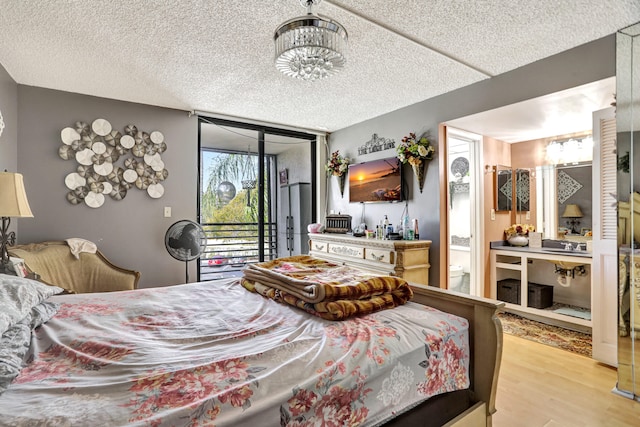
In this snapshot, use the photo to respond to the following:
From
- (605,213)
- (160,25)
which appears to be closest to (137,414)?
(160,25)

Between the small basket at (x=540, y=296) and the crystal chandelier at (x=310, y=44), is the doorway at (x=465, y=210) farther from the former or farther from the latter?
the crystal chandelier at (x=310, y=44)

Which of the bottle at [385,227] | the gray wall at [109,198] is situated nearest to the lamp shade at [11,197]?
the gray wall at [109,198]

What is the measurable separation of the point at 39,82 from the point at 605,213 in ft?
16.4

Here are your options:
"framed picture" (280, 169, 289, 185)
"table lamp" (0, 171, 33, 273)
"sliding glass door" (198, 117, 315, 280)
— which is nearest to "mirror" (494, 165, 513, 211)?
"sliding glass door" (198, 117, 315, 280)

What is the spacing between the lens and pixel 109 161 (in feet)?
11.0

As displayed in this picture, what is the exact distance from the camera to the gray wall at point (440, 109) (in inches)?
91.9

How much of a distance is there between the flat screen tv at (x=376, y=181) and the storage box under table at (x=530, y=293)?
159 cm

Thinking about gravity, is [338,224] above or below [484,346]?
above

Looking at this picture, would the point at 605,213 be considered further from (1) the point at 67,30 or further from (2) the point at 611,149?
(1) the point at 67,30

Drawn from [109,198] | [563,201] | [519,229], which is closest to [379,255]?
[519,229]

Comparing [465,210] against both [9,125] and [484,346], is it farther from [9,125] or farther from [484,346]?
[9,125]

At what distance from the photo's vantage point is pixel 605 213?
8.21 ft

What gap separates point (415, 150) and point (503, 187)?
1391 millimetres

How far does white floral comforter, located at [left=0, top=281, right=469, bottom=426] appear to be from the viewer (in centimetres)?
77
